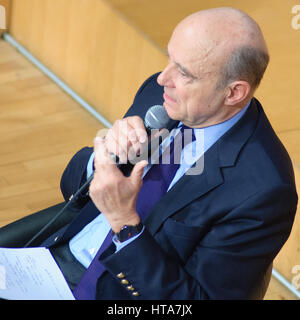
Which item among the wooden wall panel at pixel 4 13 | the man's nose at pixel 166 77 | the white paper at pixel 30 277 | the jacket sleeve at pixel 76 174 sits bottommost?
the wooden wall panel at pixel 4 13

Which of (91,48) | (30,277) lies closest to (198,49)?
(30,277)

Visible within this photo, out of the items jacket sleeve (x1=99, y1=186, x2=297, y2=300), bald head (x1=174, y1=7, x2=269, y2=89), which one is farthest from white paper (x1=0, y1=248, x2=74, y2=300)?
bald head (x1=174, y1=7, x2=269, y2=89)

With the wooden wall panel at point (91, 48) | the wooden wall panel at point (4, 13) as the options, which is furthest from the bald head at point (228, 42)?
the wooden wall panel at point (4, 13)

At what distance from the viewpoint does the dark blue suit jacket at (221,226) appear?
4.02ft

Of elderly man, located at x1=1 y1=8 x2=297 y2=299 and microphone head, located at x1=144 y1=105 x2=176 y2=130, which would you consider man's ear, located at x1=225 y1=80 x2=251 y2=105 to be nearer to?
elderly man, located at x1=1 y1=8 x2=297 y2=299

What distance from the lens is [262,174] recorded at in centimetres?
124

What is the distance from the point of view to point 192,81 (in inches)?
49.2

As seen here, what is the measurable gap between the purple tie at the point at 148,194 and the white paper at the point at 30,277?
32mm

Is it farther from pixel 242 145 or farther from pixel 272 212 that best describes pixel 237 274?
pixel 242 145

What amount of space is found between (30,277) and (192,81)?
0.47 m

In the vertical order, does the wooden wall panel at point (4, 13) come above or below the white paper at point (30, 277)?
below

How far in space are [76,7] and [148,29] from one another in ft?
1.20

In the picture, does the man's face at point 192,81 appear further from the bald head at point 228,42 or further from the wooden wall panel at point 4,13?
the wooden wall panel at point 4,13

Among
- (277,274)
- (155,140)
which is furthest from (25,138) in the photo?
(155,140)
